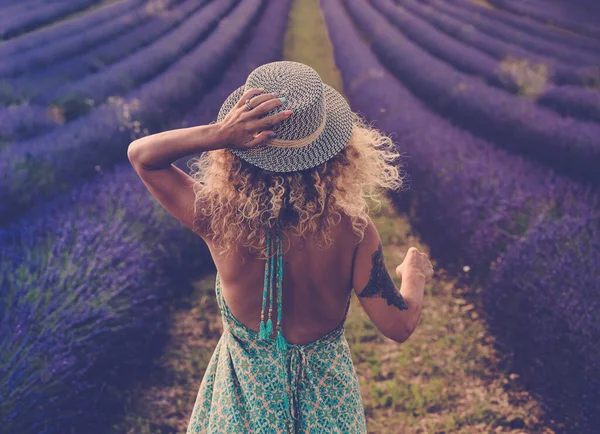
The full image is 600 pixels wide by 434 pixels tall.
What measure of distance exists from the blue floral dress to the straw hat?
352 mm

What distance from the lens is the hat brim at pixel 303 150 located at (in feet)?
A: 3.73

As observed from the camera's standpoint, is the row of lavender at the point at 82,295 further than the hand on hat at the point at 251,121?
Yes

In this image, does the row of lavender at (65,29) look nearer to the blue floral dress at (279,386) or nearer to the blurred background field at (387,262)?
the blurred background field at (387,262)

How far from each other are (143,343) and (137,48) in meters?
7.62

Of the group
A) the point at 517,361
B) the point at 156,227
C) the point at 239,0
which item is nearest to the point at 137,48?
the point at 239,0

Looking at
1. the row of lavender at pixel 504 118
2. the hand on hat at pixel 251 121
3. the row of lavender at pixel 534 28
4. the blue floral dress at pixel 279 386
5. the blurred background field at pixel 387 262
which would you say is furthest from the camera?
the row of lavender at pixel 534 28

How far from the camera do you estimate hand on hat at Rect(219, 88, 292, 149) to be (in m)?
1.05

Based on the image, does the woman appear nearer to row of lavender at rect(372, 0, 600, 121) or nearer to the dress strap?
the dress strap

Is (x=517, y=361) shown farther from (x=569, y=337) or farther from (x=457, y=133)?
(x=457, y=133)

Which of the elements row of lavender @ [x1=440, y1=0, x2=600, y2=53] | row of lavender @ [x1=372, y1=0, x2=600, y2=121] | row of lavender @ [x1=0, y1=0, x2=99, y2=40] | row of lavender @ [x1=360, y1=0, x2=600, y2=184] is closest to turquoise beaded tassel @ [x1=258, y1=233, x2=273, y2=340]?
row of lavender @ [x1=360, y1=0, x2=600, y2=184]

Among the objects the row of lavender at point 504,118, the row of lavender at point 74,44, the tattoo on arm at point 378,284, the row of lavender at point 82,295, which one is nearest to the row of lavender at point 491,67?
the row of lavender at point 504,118

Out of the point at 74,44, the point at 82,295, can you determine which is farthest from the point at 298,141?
the point at 74,44

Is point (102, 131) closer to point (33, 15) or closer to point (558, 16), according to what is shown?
point (33, 15)

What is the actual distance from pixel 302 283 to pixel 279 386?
30 centimetres
